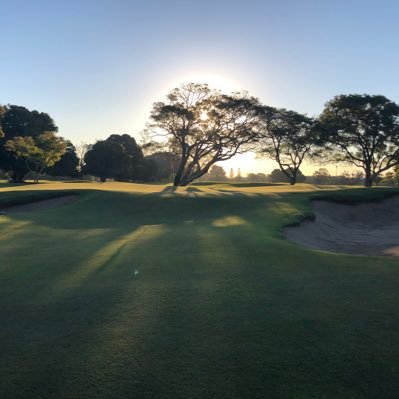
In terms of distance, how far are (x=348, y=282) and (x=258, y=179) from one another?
189 meters

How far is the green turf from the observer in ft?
14.1

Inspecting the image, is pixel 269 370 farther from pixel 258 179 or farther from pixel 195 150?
pixel 258 179

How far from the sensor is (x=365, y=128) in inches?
2199

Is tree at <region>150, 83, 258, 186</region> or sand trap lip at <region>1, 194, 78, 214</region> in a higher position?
tree at <region>150, 83, 258, 186</region>

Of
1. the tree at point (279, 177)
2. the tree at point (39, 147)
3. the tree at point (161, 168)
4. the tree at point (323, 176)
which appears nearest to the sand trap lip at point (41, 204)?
the tree at point (39, 147)

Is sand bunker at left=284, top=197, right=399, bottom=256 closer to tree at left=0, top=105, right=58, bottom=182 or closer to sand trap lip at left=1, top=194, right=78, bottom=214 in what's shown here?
sand trap lip at left=1, top=194, right=78, bottom=214

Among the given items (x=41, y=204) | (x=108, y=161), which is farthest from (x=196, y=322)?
(x=108, y=161)

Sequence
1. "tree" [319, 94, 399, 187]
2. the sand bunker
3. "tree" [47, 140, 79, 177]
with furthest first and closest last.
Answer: "tree" [47, 140, 79, 177] < "tree" [319, 94, 399, 187] < the sand bunker

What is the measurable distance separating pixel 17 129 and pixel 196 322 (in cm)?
8594

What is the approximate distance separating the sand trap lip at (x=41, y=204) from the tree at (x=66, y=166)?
6092cm

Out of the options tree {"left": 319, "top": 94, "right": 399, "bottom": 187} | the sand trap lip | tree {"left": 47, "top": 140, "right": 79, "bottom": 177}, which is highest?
tree {"left": 319, "top": 94, "right": 399, "bottom": 187}

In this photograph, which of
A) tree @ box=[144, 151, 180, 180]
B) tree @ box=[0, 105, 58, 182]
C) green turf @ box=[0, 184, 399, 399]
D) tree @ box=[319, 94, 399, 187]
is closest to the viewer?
green turf @ box=[0, 184, 399, 399]

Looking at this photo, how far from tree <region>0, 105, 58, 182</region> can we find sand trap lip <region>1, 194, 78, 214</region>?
176 feet

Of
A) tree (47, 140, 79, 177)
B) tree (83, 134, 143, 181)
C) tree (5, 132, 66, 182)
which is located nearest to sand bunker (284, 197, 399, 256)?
tree (5, 132, 66, 182)
